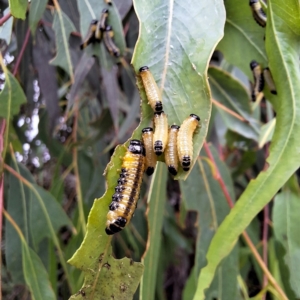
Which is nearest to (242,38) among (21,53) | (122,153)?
(122,153)

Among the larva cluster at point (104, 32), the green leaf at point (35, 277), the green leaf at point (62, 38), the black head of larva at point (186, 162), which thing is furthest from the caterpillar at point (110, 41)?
the green leaf at point (35, 277)

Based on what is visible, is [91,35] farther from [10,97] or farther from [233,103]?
[233,103]

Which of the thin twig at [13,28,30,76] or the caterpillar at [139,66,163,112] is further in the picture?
the thin twig at [13,28,30,76]

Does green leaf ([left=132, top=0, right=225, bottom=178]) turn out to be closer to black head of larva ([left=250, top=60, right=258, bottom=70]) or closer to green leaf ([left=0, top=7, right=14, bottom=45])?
black head of larva ([left=250, top=60, right=258, bottom=70])

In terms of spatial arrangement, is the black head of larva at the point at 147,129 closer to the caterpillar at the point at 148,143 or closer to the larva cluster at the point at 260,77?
the caterpillar at the point at 148,143

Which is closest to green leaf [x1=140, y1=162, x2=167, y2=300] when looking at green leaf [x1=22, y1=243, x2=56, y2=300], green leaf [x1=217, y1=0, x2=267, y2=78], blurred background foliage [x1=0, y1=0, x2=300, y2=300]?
blurred background foliage [x1=0, y1=0, x2=300, y2=300]
